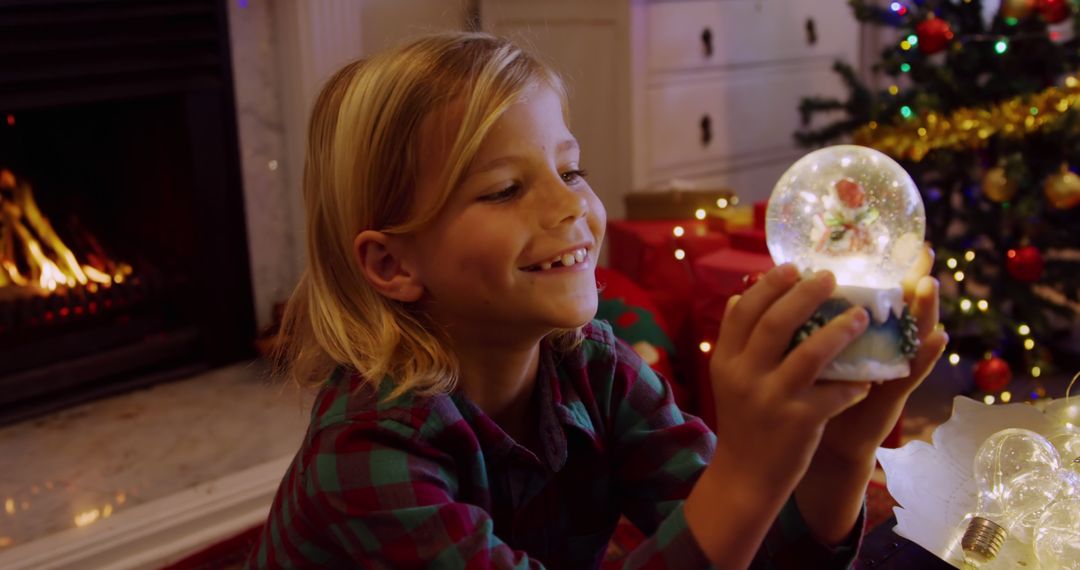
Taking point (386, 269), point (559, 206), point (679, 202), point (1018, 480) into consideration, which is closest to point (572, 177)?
point (559, 206)

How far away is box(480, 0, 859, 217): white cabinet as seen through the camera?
256cm

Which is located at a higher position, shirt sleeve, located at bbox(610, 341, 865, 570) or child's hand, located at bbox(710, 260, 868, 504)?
child's hand, located at bbox(710, 260, 868, 504)

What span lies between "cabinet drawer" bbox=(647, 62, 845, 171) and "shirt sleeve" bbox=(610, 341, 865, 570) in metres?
1.73

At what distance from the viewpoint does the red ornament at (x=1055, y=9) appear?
2189 millimetres

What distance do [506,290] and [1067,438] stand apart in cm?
55

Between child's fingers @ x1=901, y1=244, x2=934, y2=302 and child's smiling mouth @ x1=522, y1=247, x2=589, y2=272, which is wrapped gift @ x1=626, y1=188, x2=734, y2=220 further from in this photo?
child's fingers @ x1=901, y1=244, x2=934, y2=302

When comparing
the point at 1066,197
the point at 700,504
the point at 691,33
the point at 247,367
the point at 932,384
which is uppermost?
the point at 691,33

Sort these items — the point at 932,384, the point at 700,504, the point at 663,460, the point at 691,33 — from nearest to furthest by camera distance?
the point at 700,504
the point at 663,460
the point at 932,384
the point at 691,33

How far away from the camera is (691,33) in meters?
2.74

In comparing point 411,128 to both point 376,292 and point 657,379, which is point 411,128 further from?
point 657,379

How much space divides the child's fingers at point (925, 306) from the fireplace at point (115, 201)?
1692 millimetres

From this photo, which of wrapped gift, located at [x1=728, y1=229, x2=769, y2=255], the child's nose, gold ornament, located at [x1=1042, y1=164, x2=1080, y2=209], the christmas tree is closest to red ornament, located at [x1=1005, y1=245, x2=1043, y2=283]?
the christmas tree

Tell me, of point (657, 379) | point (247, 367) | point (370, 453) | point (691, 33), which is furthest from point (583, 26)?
point (370, 453)

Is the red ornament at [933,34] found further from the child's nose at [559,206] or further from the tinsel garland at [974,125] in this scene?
the child's nose at [559,206]
